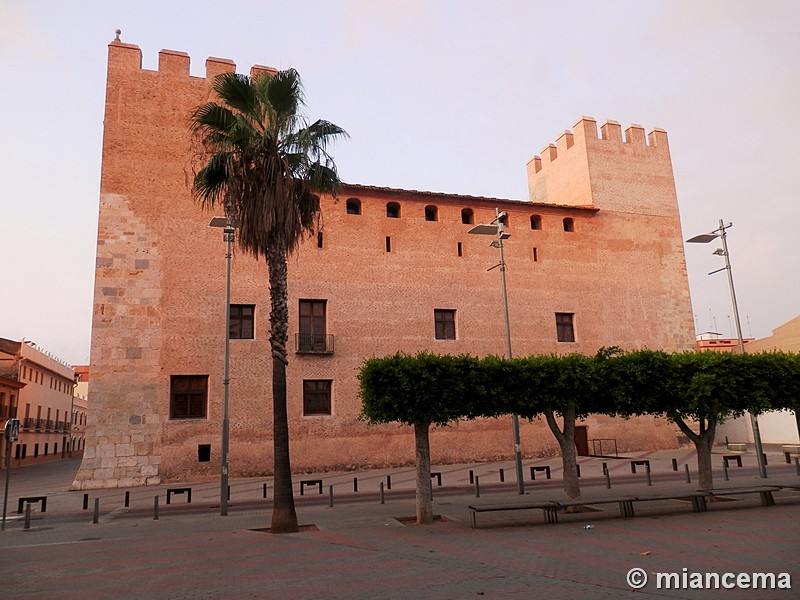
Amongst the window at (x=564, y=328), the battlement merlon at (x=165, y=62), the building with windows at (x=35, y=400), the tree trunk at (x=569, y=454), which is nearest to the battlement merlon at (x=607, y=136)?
the window at (x=564, y=328)

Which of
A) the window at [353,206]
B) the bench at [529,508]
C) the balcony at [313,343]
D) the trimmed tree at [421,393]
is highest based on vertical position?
the window at [353,206]

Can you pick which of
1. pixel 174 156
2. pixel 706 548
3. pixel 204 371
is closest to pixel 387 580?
pixel 706 548

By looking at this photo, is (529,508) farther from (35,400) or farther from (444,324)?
(35,400)

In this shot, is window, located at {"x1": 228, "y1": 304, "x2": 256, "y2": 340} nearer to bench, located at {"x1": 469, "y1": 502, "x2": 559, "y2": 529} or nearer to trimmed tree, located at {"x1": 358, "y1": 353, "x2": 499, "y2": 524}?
trimmed tree, located at {"x1": 358, "y1": 353, "x2": 499, "y2": 524}

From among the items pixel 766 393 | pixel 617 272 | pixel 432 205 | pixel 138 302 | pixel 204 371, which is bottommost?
pixel 766 393

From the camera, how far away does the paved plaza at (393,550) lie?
25.6ft

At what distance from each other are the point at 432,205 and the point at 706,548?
957 inches

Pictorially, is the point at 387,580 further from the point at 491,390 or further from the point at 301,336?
the point at 301,336

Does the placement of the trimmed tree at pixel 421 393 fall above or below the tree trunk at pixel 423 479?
above

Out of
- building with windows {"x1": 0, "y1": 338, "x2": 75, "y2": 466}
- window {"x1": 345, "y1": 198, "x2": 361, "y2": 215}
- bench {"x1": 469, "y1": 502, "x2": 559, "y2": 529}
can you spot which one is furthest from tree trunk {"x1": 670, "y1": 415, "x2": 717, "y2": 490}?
building with windows {"x1": 0, "y1": 338, "x2": 75, "y2": 466}

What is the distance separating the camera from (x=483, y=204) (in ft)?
107

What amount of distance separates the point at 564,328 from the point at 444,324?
7.16m

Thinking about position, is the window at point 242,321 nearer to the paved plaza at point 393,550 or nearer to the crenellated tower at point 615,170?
the paved plaza at point 393,550

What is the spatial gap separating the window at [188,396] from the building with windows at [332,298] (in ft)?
0.20
